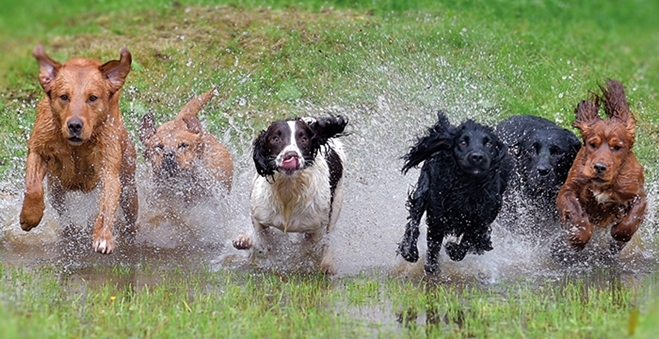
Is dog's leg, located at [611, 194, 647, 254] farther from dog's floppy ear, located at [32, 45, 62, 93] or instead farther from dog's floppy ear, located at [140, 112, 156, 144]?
dog's floppy ear, located at [32, 45, 62, 93]

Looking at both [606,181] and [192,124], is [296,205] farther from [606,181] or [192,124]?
[606,181]

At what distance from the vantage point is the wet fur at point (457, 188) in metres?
8.43

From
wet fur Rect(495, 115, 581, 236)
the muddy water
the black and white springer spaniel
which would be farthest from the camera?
wet fur Rect(495, 115, 581, 236)

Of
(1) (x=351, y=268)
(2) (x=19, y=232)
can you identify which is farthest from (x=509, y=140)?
(2) (x=19, y=232)

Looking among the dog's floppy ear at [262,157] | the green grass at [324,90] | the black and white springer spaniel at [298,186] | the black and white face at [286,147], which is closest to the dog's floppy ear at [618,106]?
the green grass at [324,90]

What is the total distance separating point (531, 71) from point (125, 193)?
Answer: 658 cm

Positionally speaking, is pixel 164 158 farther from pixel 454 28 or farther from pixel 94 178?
pixel 454 28

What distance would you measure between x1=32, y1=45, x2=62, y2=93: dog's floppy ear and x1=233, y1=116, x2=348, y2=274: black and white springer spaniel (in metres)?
1.77

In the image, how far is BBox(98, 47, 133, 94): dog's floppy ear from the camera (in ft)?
28.1

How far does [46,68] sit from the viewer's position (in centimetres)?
842

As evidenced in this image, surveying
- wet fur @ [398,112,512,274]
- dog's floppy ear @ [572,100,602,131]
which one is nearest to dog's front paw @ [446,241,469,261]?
wet fur @ [398,112,512,274]

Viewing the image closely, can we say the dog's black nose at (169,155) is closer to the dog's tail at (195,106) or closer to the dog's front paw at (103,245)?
the dog's tail at (195,106)

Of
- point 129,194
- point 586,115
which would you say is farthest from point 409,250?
point 129,194

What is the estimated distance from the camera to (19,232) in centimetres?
990
